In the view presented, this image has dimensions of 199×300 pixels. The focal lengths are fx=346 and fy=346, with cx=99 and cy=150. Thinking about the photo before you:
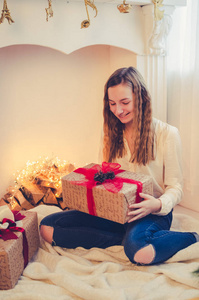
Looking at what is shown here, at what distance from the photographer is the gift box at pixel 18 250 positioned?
1244 millimetres

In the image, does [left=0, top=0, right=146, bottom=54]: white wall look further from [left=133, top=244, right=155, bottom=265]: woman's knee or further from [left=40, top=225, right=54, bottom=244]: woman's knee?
[left=133, top=244, right=155, bottom=265]: woman's knee

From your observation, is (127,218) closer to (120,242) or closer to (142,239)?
(142,239)

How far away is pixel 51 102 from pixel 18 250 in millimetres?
1152

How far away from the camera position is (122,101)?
1.54 metres

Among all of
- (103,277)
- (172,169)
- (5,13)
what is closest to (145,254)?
(103,277)

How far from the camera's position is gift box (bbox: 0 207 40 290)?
1.24 m

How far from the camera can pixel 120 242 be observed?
1542 mm

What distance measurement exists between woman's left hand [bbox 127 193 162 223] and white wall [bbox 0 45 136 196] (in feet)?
3.21

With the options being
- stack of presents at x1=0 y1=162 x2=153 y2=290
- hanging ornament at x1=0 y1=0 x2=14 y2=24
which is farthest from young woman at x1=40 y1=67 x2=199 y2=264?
hanging ornament at x1=0 y1=0 x2=14 y2=24

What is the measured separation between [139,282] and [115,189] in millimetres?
359

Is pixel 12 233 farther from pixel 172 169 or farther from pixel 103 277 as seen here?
pixel 172 169

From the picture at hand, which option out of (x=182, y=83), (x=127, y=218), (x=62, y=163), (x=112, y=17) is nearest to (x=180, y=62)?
(x=182, y=83)

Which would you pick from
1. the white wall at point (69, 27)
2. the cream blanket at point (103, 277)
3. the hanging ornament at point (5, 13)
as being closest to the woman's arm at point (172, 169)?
the cream blanket at point (103, 277)

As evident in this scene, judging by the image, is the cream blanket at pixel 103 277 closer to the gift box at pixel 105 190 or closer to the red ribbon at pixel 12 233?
the red ribbon at pixel 12 233
